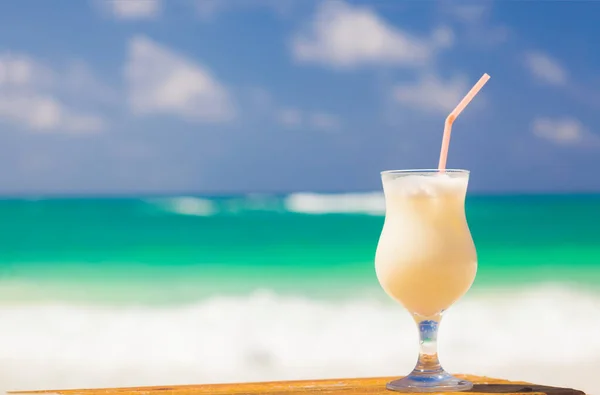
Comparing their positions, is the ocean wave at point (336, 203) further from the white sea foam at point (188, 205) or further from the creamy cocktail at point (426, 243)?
the creamy cocktail at point (426, 243)

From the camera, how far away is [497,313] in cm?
692

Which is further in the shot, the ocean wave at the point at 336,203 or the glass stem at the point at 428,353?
the ocean wave at the point at 336,203

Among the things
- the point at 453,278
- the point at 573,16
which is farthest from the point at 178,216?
the point at 453,278

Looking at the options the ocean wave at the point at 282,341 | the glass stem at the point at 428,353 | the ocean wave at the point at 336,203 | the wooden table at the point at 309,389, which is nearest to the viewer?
the wooden table at the point at 309,389

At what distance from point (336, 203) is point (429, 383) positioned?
19.0m

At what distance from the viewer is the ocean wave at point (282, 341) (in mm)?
5133

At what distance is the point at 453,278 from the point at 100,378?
3.61 m

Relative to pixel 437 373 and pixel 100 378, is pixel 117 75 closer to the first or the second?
pixel 100 378

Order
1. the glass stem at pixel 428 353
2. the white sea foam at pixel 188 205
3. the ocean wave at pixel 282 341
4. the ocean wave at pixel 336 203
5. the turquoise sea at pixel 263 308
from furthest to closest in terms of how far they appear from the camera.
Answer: the white sea foam at pixel 188 205
the ocean wave at pixel 336 203
the turquoise sea at pixel 263 308
the ocean wave at pixel 282 341
the glass stem at pixel 428 353

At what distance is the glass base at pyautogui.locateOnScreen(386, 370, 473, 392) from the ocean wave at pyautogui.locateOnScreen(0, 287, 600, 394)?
→ 281cm

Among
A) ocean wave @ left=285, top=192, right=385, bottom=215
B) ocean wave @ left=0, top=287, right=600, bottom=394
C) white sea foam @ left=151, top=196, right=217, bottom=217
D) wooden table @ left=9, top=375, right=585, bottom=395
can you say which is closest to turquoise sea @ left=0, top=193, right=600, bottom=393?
ocean wave @ left=0, top=287, right=600, bottom=394

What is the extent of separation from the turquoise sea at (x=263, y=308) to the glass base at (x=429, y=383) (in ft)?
9.79

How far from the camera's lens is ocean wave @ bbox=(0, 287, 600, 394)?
5.13 meters

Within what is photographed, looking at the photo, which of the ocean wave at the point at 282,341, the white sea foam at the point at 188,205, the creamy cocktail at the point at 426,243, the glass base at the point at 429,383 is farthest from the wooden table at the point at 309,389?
the white sea foam at the point at 188,205
